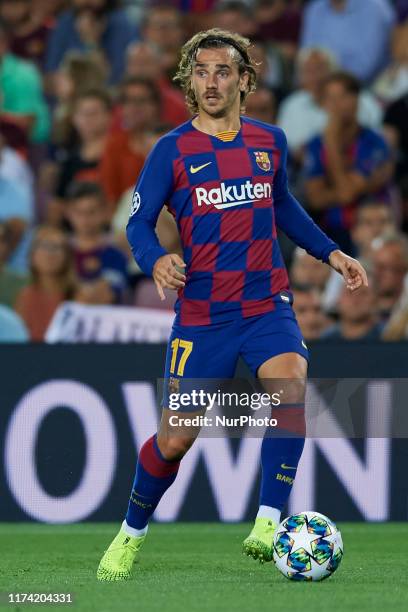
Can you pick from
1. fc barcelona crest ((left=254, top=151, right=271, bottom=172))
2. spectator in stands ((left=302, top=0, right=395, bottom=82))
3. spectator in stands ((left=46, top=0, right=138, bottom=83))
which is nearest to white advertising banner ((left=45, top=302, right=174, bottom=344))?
spectator in stands ((left=302, top=0, right=395, bottom=82))

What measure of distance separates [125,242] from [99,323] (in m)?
1.43

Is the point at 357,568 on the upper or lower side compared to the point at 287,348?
lower

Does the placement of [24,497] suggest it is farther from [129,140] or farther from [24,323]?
[129,140]

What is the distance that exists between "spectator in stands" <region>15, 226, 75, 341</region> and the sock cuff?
496cm

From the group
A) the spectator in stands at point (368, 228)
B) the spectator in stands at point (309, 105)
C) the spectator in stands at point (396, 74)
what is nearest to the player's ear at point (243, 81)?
the spectator in stands at point (368, 228)

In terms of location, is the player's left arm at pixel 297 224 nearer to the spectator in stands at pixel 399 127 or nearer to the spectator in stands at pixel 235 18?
the spectator in stands at pixel 399 127

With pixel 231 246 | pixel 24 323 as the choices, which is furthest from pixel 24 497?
pixel 231 246

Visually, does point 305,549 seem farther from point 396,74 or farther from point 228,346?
point 396,74

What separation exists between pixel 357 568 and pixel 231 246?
1.78 m

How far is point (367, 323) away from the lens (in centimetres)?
1055

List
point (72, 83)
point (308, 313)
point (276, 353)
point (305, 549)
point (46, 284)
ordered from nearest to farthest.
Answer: point (305, 549)
point (276, 353)
point (308, 313)
point (46, 284)
point (72, 83)

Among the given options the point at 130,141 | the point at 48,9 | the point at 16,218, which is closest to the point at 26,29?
the point at 48,9

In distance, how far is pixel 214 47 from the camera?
6438mm

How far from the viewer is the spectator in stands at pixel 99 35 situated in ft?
46.5
